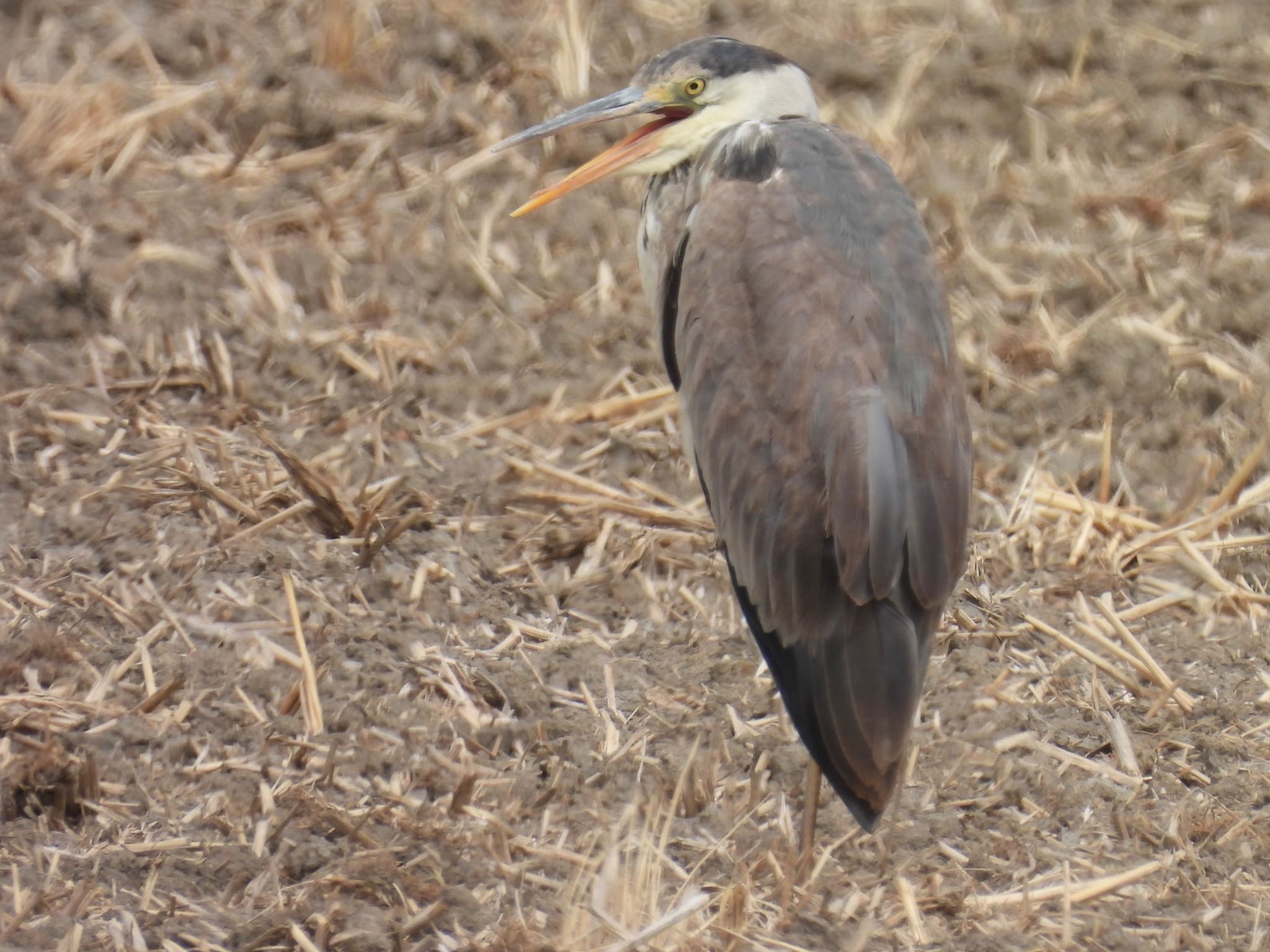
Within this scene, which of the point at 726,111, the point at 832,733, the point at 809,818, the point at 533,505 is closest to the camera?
the point at 832,733

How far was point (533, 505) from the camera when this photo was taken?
453 centimetres

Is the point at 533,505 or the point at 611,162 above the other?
the point at 611,162

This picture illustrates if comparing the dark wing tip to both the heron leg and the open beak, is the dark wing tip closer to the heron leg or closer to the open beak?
the heron leg

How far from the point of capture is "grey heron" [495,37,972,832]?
3344 mm

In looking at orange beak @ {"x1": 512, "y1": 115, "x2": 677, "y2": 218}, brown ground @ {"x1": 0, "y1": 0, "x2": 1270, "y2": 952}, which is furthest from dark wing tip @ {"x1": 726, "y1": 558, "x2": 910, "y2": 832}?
orange beak @ {"x1": 512, "y1": 115, "x2": 677, "y2": 218}

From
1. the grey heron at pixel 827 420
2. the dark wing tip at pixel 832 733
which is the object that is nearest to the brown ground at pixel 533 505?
the dark wing tip at pixel 832 733

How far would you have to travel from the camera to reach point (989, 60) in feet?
20.0

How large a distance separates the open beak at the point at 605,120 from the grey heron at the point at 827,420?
21 cm

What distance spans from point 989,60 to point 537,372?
2337mm

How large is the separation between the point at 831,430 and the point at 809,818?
83cm

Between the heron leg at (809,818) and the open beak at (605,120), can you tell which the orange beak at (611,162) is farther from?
the heron leg at (809,818)

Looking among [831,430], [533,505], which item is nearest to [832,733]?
[831,430]

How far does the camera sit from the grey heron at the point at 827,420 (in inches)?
132

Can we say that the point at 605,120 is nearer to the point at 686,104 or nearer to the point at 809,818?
the point at 686,104
